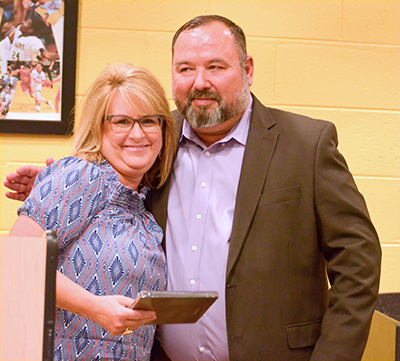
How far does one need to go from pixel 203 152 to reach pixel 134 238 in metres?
0.40

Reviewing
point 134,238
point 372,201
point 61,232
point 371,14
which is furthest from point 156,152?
point 371,14

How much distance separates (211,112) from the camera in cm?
161

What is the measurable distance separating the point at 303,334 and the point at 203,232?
427 mm

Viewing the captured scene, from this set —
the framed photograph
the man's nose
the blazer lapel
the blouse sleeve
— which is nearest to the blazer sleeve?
the blazer lapel

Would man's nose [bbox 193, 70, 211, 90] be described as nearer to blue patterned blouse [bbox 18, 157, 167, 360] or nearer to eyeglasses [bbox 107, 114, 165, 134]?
eyeglasses [bbox 107, 114, 165, 134]

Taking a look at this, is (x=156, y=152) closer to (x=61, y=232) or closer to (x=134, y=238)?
(x=134, y=238)

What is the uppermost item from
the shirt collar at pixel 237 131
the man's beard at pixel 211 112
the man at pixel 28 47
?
→ the man at pixel 28 47

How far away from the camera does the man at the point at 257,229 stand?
4.84 feet

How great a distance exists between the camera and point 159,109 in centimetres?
151

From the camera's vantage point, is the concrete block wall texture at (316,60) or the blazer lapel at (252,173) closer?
the blazer lapel at (252,173)

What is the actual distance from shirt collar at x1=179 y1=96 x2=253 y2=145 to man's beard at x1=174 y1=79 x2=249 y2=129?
0.05 metres

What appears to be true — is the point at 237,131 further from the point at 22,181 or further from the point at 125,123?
the point at 22,181

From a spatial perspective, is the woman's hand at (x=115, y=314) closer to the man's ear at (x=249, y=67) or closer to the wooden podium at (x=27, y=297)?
the wooden podium at (x=27, y=297)

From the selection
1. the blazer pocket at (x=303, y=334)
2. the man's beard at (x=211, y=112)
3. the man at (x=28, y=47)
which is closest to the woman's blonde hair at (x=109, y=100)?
the man's beard at (x=211, y=112)
